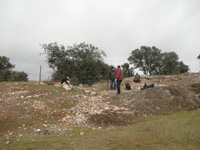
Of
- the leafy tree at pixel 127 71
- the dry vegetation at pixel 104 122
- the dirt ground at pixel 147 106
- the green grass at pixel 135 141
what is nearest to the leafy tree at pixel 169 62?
the leafy tree at pixel 127 71

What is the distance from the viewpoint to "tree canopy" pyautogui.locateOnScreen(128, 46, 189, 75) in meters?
41.8

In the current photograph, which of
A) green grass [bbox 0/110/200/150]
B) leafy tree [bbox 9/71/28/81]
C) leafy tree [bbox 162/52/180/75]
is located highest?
leafy tree [bbox 162/52/180/75]

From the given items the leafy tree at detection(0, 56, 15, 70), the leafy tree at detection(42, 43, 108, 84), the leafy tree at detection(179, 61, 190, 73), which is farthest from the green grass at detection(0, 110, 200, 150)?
the leafy tree at detection(179, 61, 190, 73)

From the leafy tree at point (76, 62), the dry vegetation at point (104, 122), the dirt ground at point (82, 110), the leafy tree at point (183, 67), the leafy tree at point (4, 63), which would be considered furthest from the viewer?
the leafy tree at point (183, 67)

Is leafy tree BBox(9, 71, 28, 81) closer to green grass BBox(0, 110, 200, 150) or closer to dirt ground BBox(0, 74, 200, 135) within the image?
dirt ground BBox(0, 74, 200, 135)

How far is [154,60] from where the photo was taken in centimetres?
4197

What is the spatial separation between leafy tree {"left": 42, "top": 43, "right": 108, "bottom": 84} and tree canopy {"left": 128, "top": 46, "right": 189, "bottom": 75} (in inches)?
1037

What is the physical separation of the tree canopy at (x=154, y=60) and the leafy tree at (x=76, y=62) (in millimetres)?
26330

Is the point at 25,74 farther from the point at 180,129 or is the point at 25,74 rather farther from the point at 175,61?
the point at 175,61

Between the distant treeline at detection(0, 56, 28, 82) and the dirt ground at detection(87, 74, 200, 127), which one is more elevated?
the distant treeline at detection(0, 56, 28, 82)

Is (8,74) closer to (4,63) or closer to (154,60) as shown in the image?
Result: (4,63)

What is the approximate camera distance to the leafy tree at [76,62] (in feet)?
63.1

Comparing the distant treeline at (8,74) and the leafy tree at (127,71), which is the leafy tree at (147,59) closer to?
the leafy tree at (127,71)

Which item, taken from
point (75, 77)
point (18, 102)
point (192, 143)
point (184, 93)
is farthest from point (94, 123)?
point (75, 77)
